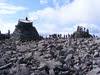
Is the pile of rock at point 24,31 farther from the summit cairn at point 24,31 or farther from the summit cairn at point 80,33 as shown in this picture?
the summit cairn at point 80,33

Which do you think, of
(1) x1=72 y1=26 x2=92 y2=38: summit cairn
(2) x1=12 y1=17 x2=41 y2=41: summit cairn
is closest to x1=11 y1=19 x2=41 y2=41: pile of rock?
(2) x1=12 y1=17 x2=41 y2=41: summit cairn

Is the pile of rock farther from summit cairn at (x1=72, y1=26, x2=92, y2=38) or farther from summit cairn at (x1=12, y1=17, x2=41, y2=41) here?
summit cairn at (x1=72, y1=26, x2=92, y2=38)

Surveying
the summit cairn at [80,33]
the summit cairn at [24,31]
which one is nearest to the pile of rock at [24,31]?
the summit cairn at [24,31]

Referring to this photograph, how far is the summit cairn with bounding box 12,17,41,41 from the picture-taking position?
25.2 m

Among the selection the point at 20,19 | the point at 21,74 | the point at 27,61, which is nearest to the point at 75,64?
the point at 27,61

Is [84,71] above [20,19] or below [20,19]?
below

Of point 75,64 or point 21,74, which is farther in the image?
point 75,64

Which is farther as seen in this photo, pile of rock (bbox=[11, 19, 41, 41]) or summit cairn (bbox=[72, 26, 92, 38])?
summit cairn (bbox=[72, 26, 92, 38])

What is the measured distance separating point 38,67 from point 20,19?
19680 millimetres

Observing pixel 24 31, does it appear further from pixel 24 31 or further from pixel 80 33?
pixel 80 33

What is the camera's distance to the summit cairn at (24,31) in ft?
82.8

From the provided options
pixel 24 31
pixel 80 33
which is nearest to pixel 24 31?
pixel 24 31

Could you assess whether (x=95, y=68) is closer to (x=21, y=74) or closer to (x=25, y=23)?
(x=21, y=74)

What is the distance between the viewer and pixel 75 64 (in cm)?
975
